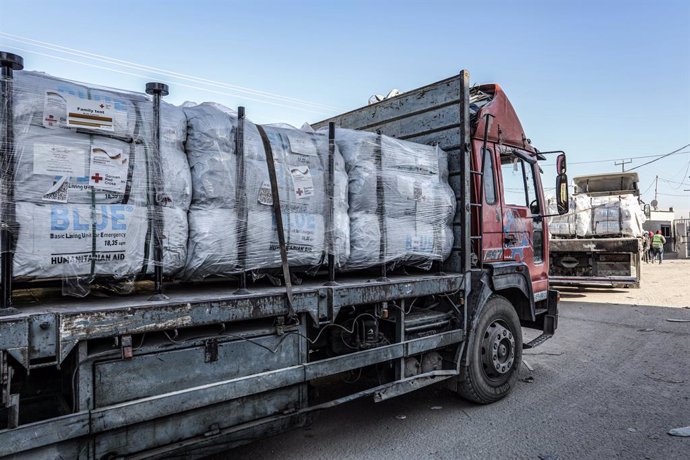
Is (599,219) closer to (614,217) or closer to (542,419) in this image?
(614,217)

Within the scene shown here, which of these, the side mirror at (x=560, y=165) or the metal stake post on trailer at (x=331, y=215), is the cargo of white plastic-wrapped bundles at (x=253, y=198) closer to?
the metal stake post on trailer at (x=331, y=215)

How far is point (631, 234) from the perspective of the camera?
12.9 m

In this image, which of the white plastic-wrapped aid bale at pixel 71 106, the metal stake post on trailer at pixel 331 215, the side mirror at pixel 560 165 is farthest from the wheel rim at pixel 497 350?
the white plastic-wrapped aid bale at pixel 71 106

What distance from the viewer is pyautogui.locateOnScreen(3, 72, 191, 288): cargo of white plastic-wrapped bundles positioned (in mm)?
2174

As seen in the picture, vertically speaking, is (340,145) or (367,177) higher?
(340,145)

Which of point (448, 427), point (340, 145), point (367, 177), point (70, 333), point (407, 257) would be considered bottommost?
point (448, 427)

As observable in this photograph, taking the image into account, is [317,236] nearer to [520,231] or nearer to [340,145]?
[340,145]

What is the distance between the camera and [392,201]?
12.1 feet

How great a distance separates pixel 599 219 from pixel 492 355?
10.5 m

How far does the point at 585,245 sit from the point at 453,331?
1024 cm

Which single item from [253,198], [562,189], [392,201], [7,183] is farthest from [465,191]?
[7,183]

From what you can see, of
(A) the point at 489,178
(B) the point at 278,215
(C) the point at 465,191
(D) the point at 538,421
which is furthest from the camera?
(A) the point at 489,178

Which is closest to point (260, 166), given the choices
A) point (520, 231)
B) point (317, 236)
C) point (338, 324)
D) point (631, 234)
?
point (317, 236)

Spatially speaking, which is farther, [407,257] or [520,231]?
[520,231]
